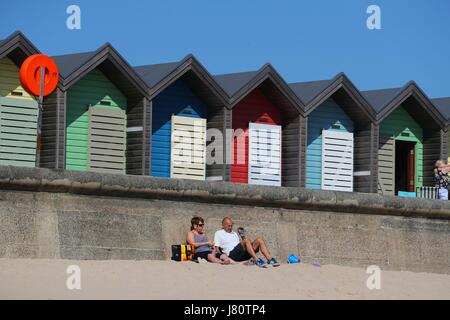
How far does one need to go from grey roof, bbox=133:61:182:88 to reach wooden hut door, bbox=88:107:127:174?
922 mm

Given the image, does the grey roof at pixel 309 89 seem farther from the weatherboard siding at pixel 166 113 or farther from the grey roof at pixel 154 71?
the grey roof at pixel 154 71

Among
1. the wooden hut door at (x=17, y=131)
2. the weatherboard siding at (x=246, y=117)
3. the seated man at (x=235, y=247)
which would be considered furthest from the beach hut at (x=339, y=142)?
the seated man at (x=235, y=247)

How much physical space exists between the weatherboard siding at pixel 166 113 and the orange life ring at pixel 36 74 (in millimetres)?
8590

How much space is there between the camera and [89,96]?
1113 inches

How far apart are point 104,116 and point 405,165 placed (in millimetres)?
9139

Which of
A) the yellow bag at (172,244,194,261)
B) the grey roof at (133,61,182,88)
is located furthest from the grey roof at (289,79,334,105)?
the yellow bag at (172,244,194,261)

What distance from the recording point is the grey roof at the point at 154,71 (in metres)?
28.5

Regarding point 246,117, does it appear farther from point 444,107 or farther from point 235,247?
point 235,247

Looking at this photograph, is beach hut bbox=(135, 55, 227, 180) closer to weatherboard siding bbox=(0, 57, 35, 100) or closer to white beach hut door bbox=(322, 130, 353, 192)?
weatherboard siding bbox=(0, 57, 35, 100)

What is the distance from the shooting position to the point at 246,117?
3114cm

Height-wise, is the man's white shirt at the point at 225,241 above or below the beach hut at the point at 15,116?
below

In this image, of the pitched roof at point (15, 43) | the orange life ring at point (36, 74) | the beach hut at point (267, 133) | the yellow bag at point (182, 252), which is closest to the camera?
the yellow bag at point (182, 252)

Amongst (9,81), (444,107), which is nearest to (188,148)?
(9,81)
